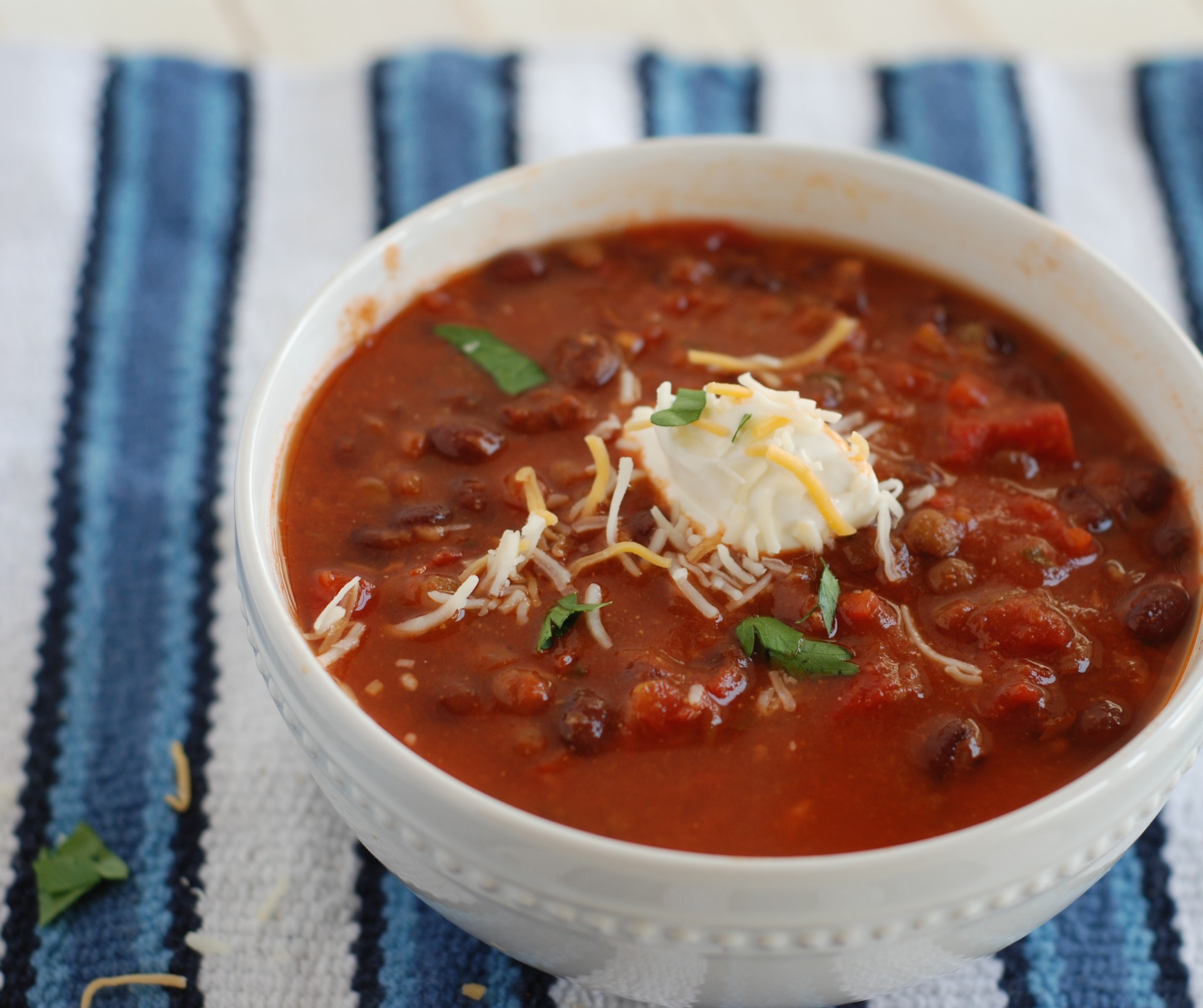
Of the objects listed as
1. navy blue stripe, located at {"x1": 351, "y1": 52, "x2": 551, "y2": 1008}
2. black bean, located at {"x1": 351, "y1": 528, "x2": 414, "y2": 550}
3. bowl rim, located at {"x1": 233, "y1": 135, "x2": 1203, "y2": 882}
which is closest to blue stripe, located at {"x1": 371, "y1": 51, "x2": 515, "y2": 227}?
navy blue stripe, located at {"x1": 351, "y1": 52, "x2": 551, "y2": 1008}

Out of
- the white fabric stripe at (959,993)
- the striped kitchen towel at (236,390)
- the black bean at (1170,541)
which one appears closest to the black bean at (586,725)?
the striped kitchen towel at (236,390)

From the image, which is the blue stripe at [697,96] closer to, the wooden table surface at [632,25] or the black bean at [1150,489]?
the wooden table surface at [632,25]

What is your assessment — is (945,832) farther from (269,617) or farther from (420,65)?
(420,65)

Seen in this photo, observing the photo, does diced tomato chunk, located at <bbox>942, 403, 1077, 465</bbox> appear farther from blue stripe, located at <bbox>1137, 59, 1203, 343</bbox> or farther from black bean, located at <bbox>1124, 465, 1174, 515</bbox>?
blue stripe, located at <bbox>1137, 59, 1203, 343</bbox>

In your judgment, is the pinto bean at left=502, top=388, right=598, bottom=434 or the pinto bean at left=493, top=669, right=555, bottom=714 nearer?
the pinto bean at left=493, top=669, right=555, bottom=714

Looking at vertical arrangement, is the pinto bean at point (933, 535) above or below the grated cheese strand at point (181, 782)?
above

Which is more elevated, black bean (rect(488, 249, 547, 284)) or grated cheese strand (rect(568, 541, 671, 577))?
black bean (rect(488, 249, 547, 284))
